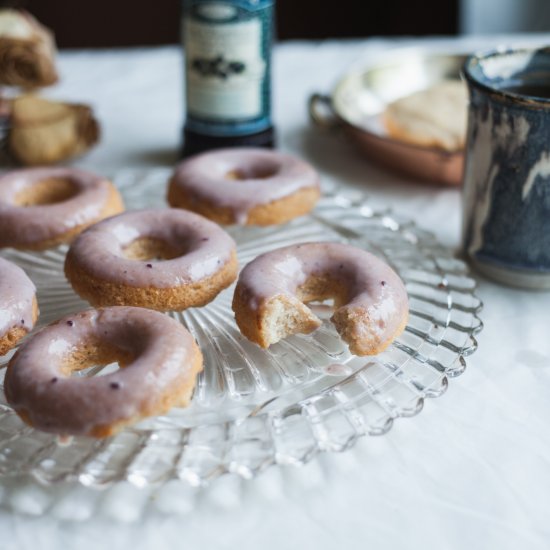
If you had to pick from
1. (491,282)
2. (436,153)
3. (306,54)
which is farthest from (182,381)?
(306,54)

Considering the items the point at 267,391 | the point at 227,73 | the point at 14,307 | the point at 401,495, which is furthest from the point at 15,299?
the point at 227,73

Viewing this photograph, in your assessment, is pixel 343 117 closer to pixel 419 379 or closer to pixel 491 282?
pixel 491 282

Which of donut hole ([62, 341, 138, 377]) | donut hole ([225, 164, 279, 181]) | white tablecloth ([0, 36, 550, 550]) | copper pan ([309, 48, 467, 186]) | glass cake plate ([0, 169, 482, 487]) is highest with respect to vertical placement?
copper pan ([309, 48, 467, 186])

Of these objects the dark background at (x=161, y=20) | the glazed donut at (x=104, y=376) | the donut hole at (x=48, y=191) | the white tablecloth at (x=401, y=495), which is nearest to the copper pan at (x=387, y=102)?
the white tablecloth at (x=401, y=495)

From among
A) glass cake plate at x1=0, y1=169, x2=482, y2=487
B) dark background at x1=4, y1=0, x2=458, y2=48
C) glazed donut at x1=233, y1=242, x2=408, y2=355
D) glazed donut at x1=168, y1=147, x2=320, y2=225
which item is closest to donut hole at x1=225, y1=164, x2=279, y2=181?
glazed donut at x1=168, y1=147, x2=320, y2=225

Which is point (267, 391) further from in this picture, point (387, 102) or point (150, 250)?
point (387, 102)

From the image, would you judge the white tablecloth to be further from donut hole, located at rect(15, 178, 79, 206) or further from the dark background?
the dark background

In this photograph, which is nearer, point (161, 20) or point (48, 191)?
point (48, 191)
